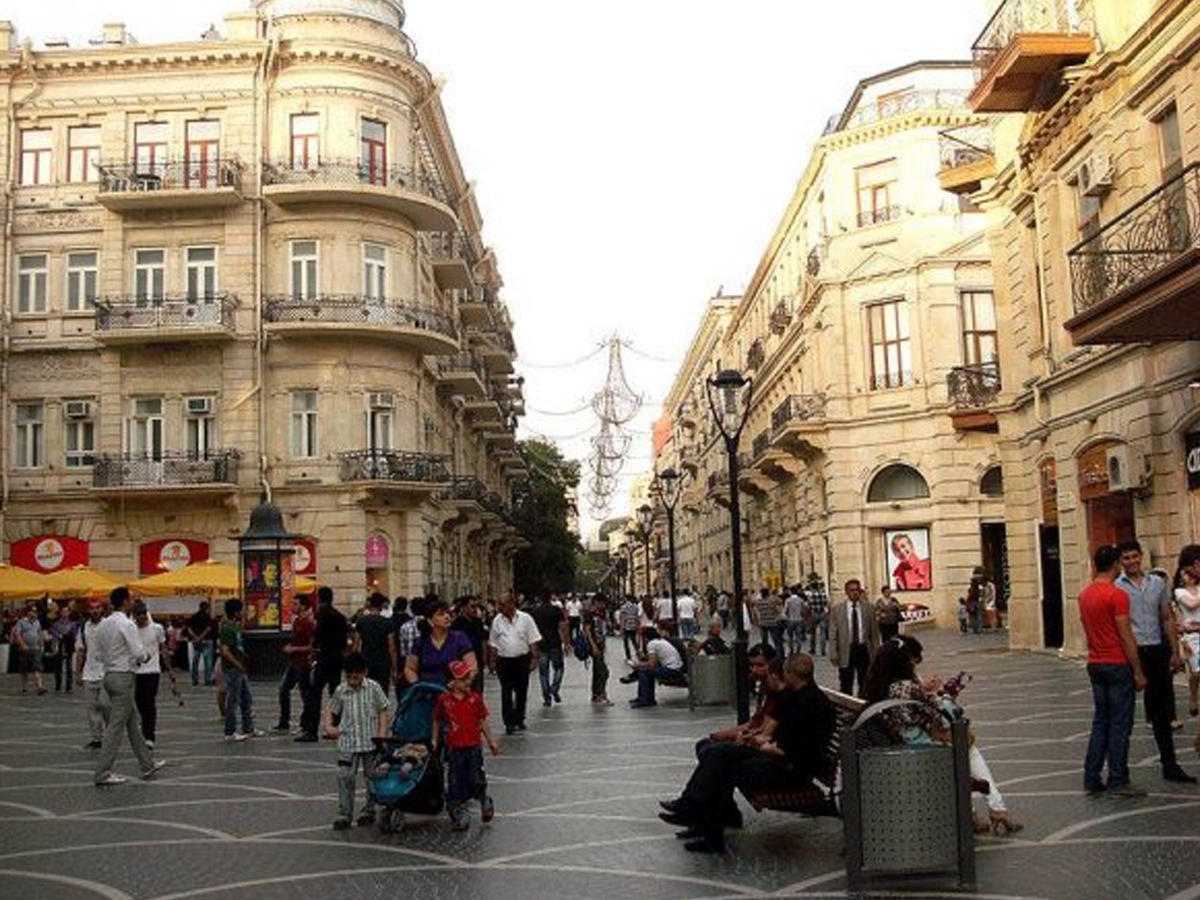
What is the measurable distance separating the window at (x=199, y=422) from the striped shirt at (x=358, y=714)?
30.1 m

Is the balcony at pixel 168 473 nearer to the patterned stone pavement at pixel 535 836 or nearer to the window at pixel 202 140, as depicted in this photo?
the window at pixel 202 140

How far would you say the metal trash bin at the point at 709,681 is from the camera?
20.3 meters

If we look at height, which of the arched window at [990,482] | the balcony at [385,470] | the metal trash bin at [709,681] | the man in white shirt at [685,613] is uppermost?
the balcony at [385,470]

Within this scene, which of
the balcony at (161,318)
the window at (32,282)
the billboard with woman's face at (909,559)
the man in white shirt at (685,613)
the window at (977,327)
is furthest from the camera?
the billboard with woman's face at (909,559)

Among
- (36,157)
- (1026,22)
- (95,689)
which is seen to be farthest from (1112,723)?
(36,157)

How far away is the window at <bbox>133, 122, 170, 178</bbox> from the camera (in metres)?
40.2

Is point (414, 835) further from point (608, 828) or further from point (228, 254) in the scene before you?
point (228, 254)

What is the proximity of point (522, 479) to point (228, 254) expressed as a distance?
133 ft

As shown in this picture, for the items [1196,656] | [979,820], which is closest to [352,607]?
[1196,656]

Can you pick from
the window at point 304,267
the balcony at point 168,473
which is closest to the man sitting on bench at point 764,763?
the balcony at point 168,473

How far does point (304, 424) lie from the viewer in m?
39.7

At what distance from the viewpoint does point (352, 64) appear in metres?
40.2

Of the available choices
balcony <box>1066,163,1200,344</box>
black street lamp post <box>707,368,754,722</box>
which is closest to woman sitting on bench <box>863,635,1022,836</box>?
black street lamp post <box>707,368,754,722</box>

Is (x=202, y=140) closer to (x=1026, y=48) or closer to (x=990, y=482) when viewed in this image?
(x=1026, y=48)
